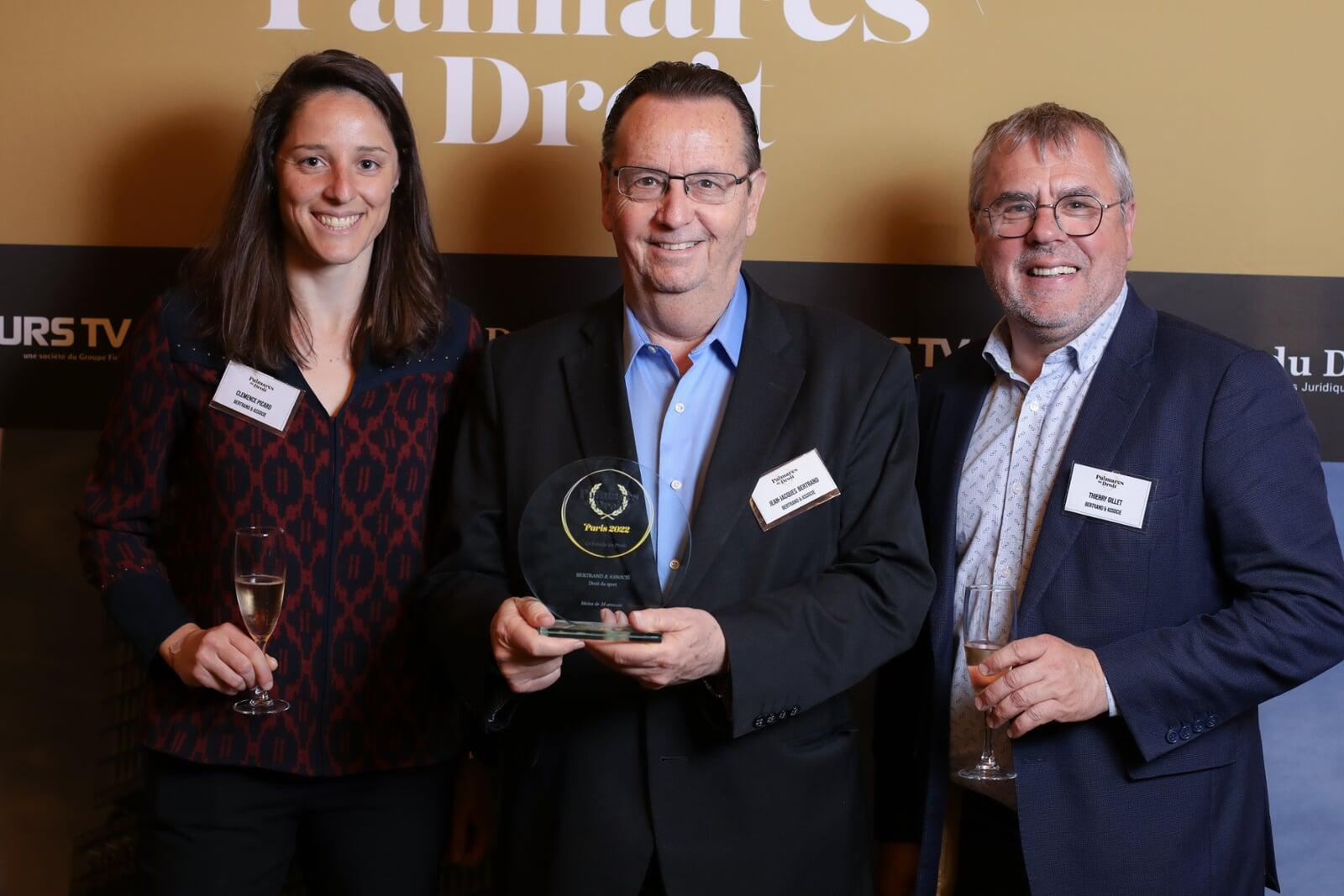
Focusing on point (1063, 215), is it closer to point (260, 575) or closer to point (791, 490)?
point (791, 490)

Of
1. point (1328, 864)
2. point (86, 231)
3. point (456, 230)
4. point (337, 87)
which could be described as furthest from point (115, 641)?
point (1328, 864)

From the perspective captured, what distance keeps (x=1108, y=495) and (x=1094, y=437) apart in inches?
4.5

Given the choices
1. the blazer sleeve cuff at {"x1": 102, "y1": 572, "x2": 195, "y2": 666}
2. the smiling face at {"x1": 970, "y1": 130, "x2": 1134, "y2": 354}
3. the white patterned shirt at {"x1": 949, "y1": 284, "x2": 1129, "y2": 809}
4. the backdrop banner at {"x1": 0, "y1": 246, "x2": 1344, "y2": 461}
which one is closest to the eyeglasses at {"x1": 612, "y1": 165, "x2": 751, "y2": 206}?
the smiling face at {"x1": 970, "y1": 130, "x2": 1134, "y2": 354}

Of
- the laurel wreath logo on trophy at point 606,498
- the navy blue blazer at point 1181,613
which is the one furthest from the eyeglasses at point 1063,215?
the laurel wreath logo on trophy at point 606,498

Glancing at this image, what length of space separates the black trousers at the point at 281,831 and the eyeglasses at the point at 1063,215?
1.56 meters

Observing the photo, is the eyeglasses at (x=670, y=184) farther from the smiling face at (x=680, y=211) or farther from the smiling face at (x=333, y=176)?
the smiling face at (x=333, y=176)

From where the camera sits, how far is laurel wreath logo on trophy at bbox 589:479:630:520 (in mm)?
1872

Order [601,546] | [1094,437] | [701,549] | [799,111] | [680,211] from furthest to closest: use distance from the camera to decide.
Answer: [799,111] → [1094,437] → [680,211] → [701,549] → [601,546]

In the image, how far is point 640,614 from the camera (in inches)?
69.3

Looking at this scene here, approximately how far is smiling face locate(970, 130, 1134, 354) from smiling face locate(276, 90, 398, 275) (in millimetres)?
1240

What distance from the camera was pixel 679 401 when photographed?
Result: 213 cm

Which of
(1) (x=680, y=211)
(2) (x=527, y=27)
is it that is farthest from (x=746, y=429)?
(2) (x=527, y=27)

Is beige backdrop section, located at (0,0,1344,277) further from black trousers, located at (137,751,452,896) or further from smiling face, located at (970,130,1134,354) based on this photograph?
black trousers, located at (137,751,452,896)

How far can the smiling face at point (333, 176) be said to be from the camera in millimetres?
2330
